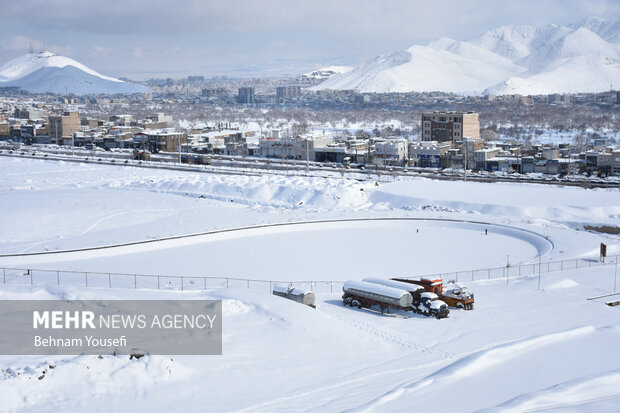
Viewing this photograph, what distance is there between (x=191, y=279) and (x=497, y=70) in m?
166

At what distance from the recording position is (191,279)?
1235 cm

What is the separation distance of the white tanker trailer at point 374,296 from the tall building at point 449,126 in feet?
99.9

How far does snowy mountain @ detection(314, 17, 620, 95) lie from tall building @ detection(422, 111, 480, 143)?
83483mm

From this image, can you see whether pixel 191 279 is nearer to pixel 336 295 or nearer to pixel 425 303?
pixel 336 295

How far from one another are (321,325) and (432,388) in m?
2.25

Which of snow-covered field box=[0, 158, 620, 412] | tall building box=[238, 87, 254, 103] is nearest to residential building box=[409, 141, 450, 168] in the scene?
snow-covered field box=[0, 158, 620, 412]

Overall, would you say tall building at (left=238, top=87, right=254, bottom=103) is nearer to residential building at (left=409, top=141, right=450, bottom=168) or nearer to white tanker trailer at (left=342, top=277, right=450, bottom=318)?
residential building at (left=409, top=141, right=450, bottom=168)

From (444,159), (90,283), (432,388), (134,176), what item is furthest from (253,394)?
(444,159)

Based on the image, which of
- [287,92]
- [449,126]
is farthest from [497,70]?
[449,126]

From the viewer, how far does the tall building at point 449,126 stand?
129 ft

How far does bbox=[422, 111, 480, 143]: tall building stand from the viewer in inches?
1549

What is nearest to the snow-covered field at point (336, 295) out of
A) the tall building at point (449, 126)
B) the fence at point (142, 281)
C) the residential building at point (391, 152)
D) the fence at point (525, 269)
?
the fence at point (525, 269)

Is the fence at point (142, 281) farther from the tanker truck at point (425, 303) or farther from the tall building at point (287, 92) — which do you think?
the tall building at point (287, 92)

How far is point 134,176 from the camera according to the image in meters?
29.8
